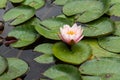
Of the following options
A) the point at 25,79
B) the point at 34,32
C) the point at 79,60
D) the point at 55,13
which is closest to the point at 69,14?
the point at 55,13

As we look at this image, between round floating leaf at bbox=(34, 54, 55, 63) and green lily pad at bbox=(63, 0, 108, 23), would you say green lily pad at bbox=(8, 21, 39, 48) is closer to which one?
round floating leaf at bbox=(34, 54, 55, 63)

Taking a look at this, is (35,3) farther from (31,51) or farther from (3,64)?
(3,64)

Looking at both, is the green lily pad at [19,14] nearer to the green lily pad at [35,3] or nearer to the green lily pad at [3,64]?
the green lily pad at [35,3]

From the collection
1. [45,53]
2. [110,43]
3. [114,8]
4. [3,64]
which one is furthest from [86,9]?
[3,64]

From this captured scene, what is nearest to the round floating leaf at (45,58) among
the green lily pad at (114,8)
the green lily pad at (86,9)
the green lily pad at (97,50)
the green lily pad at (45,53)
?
the green lily pad at (45,53)

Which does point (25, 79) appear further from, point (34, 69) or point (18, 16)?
point (18, 16)

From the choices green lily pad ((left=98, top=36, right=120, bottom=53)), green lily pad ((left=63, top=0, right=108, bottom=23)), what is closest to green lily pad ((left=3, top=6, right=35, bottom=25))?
green lily pad ((left=63, top=0, right=108, bottom=23))
